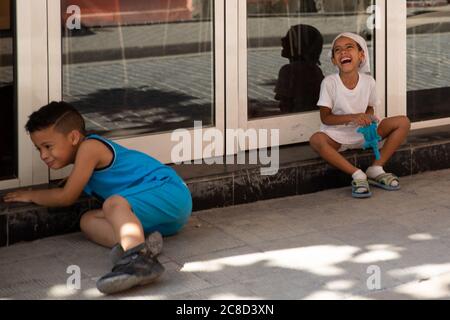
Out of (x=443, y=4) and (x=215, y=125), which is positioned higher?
(x=443, y=4)

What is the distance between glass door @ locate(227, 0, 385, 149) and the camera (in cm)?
712

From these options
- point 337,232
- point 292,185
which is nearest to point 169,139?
point 292,185

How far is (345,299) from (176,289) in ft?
2.70

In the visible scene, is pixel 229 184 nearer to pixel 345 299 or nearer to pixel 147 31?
pixel 147 31

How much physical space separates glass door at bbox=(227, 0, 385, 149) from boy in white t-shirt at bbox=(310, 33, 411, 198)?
1.08 feet

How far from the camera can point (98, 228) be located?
227 inches

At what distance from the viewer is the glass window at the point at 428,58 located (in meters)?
7.87

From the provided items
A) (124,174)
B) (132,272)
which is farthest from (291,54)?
(132,272)

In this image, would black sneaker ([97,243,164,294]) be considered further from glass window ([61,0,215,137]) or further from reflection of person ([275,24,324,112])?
reflection of person ([275,24,324,112])

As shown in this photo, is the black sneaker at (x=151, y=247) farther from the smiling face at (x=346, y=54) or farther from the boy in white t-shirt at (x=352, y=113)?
the smiling face at (x=346, y=54)

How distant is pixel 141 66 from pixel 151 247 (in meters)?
1.73

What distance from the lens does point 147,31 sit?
22.1 ft

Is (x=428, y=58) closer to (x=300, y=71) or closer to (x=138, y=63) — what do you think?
(x=300, y=71)

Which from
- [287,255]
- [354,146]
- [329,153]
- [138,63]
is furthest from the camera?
[354,146]
